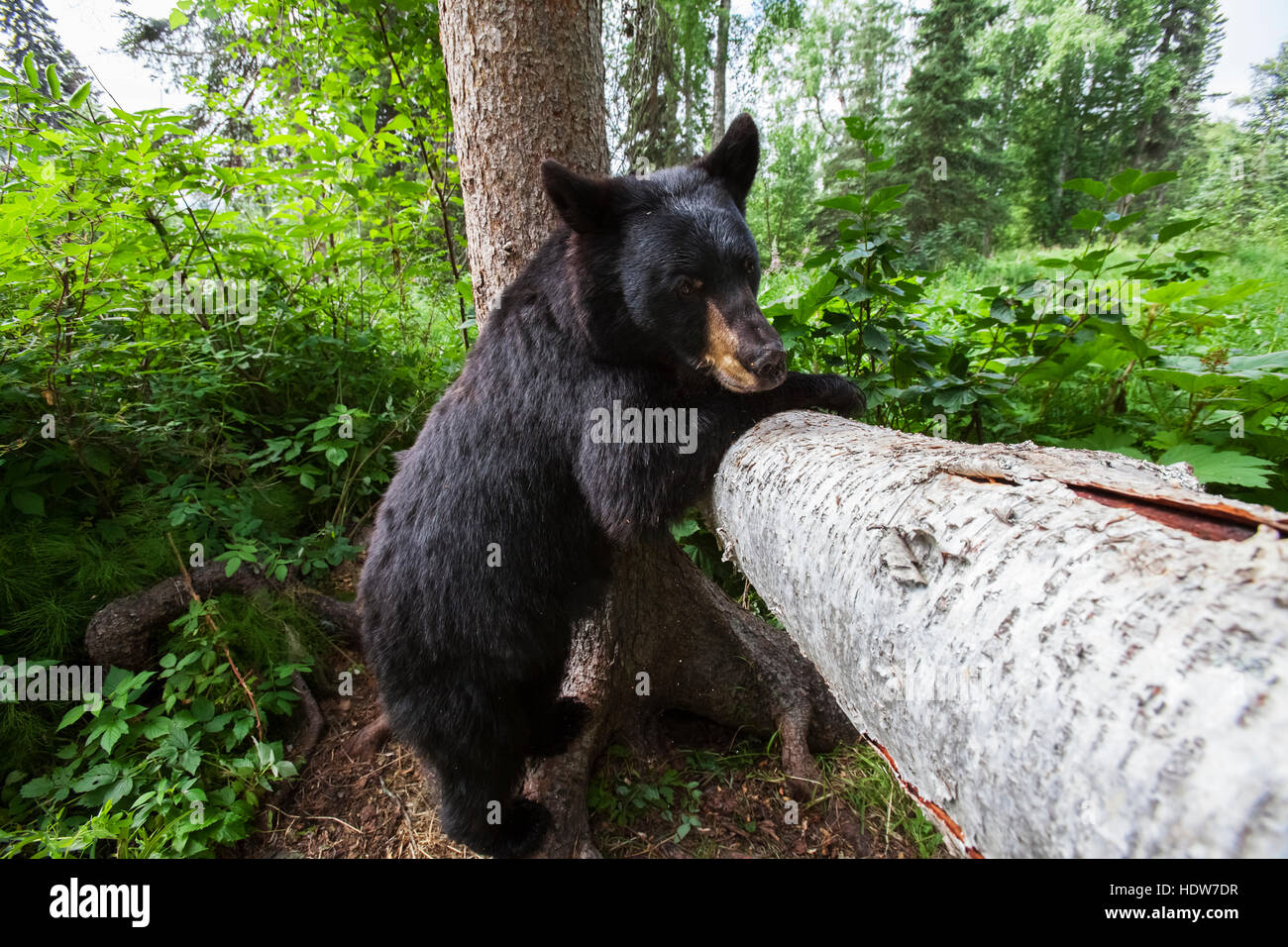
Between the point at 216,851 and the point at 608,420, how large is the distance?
9.09 feet

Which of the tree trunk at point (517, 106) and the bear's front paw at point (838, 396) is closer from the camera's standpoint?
the bear's front paw at point (838, 396)

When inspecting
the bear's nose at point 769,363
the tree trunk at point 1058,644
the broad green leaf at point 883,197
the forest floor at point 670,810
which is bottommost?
the forest floor at point 670,810

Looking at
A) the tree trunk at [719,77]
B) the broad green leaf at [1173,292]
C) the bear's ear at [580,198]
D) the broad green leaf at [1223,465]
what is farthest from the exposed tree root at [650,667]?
the tree trunk at [719,77]

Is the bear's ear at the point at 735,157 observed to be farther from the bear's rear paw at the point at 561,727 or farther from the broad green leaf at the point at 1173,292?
the bear's rear paw at the point at 561,727

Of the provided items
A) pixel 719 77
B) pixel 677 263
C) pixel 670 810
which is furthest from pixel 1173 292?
pixel 719 77

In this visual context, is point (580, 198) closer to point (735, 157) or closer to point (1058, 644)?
point (735, 157)

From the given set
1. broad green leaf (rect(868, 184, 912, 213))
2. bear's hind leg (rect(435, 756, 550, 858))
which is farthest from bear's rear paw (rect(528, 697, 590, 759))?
broad green leaf (rect(868, 184, 912, 213))

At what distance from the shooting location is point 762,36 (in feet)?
51.8

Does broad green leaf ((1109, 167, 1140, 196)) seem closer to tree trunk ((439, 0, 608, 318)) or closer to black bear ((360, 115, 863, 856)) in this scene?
black bear ((360, 115, 863, 856))

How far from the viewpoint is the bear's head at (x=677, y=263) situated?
7.23 ft

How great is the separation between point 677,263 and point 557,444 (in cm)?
89

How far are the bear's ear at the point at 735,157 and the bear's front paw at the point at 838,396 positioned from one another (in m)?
0.98

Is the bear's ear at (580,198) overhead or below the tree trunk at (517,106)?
below

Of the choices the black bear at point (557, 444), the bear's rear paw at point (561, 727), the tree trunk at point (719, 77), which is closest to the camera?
the black bear at point (557, 444)
